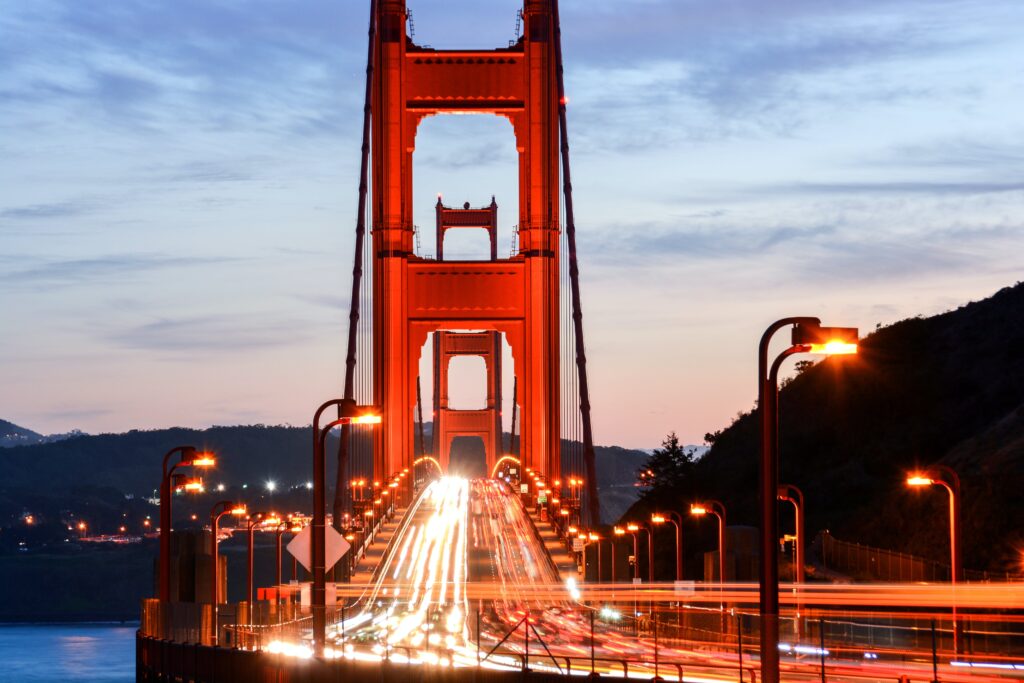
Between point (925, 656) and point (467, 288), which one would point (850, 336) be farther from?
point (467, 288)

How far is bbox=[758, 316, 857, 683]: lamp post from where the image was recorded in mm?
18766

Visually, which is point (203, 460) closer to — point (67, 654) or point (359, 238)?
point (359, 238)

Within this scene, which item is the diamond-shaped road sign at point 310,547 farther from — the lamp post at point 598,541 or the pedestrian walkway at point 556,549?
the lamp post at point 598,541

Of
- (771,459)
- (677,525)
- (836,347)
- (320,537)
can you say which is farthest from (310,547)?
(677,525)

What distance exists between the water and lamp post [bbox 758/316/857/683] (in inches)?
3986

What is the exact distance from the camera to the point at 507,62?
8812 centimetres

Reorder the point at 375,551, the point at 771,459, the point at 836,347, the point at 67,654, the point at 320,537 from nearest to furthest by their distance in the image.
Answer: the point at 771,459 → the point at 836,347 → the point at 320,537 → the point at 375,551 → the point at 67,654

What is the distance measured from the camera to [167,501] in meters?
37.7

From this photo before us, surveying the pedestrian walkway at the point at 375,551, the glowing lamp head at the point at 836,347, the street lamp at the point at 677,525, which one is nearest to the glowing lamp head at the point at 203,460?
the glowing lamp head at the point at 836,347

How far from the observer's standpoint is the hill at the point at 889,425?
8444cm

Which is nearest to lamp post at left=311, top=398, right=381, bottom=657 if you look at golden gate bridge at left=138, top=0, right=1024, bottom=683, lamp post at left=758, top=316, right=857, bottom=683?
golden gate bridge at left=138, top=0, right=1024, bottom=683

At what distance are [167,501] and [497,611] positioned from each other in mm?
13701

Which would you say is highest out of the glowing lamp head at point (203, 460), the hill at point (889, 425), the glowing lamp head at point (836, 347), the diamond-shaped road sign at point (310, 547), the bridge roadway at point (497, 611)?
the hill at point (889, 425)

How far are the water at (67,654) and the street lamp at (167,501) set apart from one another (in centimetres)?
7883
